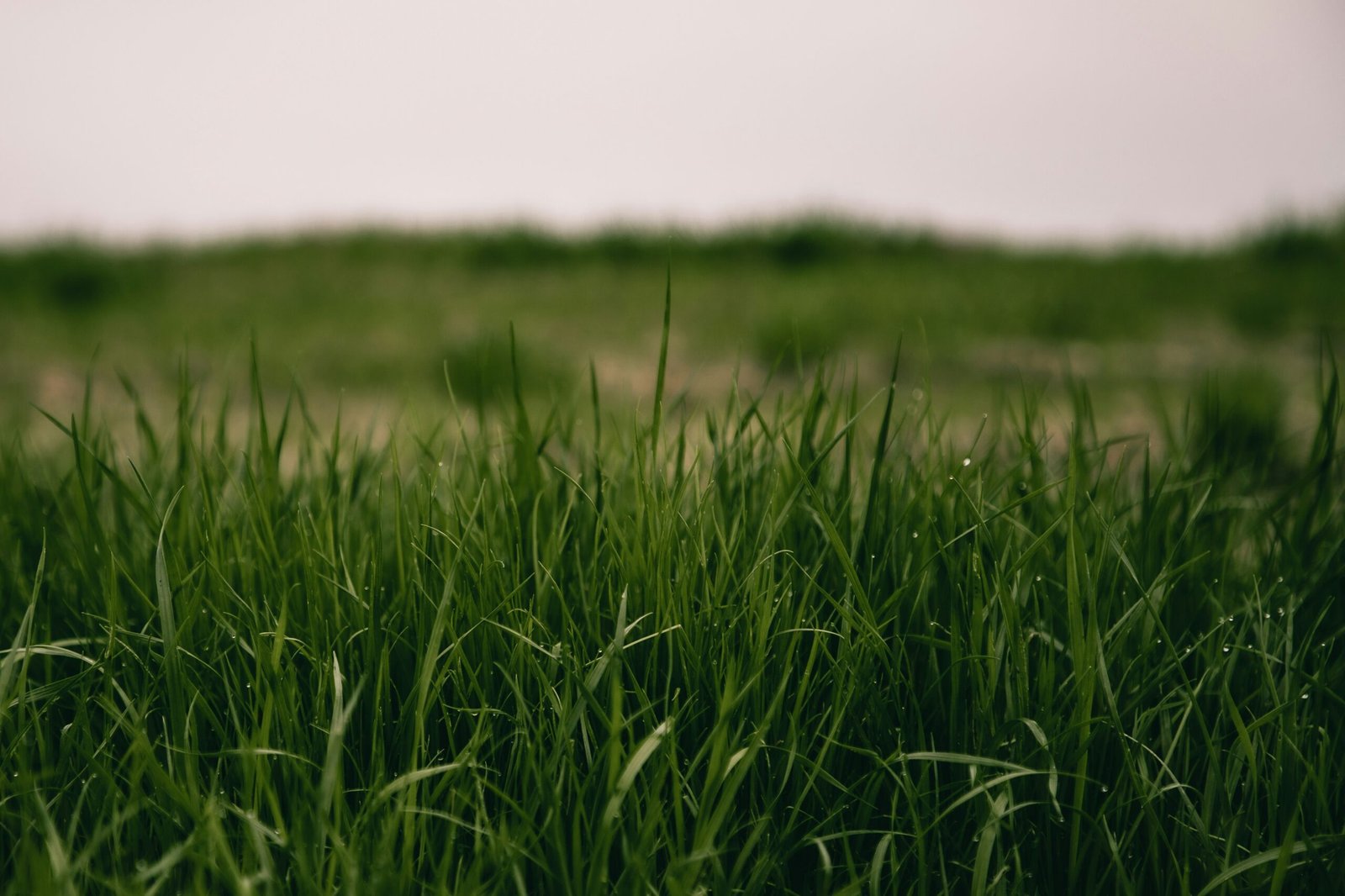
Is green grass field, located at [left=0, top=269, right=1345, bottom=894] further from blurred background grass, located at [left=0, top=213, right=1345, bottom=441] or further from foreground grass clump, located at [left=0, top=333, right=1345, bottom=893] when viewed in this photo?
blurred background grass, located at [left=0, top=213, right=1345, bottom=441]

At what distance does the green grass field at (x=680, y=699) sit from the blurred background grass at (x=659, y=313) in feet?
2.59

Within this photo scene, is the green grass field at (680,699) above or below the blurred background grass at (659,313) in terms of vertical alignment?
below

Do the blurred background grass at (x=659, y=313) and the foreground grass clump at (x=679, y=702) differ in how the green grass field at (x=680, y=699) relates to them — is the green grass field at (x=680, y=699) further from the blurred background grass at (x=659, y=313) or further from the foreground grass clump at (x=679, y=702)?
the blurred background grass at (x=659, y=313)

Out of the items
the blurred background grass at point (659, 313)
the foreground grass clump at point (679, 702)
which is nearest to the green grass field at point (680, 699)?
the foreground grass clump at point (679, 702)

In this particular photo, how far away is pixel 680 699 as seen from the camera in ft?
2.80

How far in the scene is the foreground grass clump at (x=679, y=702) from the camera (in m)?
0.72

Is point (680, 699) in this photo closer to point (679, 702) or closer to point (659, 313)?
point (679, 702)

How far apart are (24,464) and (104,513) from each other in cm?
25

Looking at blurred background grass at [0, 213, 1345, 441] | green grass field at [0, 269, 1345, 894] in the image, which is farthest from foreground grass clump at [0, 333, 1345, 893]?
blurred background grass at [0, 213, 1345, 441]

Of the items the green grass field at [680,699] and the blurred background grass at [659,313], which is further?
the blurred background grass at [659,313]

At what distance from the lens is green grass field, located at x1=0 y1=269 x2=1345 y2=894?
2.35ft

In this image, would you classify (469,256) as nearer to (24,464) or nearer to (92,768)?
(24,464)

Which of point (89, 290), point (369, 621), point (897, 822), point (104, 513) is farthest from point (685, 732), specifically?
point (89, 290)

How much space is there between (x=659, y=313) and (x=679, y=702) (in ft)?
10.9
